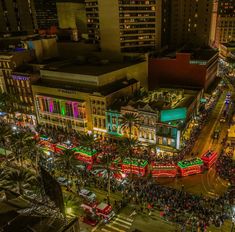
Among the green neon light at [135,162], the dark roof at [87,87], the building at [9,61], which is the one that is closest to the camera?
the green neon light at [135,162]

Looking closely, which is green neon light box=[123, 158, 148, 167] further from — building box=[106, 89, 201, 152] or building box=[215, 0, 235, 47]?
building box=[215, 0, 235, 47]

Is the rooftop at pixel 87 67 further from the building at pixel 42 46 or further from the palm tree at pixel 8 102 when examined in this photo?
the palm tree at pixel 8 102

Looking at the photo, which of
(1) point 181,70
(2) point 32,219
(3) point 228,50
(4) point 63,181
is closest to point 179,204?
(4) point 63,181

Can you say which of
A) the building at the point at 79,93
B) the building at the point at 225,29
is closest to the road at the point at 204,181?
the building at the point at 79,93

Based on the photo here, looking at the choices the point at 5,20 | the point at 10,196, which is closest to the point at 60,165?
the point at 10,196

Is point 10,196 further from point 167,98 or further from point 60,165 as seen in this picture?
point 167,98

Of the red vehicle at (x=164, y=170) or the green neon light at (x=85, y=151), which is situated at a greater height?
the green neon light at (x=85, y=151)

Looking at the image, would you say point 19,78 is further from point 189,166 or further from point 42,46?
point 189,166

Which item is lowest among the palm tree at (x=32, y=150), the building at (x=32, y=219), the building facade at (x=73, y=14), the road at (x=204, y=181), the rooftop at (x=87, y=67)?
the road at (x=204, y=181)
